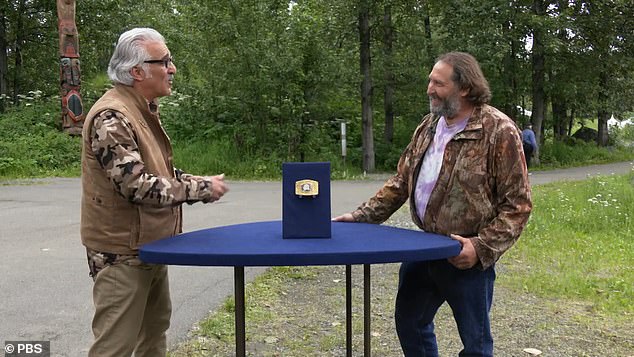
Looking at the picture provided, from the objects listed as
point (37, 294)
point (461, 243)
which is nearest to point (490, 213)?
point (461, 243)

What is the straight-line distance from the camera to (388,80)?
847 inches

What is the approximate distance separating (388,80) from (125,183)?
19.4 meters

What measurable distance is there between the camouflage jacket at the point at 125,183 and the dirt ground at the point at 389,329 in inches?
63.7

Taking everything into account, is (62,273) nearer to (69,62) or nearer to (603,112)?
(69,62)

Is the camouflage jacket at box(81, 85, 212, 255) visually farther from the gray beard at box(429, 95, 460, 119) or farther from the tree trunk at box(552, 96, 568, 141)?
the tree trunk at box(552, 96, 568, 141)

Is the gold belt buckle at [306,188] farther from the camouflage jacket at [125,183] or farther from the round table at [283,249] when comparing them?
the camouflage jacket at [125,183]

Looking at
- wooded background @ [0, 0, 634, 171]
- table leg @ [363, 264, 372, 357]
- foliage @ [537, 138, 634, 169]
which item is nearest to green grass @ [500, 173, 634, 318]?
table leg @ [363, 264, 372, 357]

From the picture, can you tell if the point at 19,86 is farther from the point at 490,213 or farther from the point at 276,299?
the point at 490,213

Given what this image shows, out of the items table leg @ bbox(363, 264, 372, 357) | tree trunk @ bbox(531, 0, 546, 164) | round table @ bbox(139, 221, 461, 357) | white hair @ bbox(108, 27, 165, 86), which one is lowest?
table leg @ bbox(363, 264, 372, 357)

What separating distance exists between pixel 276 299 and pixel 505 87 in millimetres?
18457

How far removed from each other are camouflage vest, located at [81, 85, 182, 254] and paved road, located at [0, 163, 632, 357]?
1.75 m

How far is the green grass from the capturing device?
5730mm

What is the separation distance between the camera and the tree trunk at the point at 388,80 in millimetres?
20703

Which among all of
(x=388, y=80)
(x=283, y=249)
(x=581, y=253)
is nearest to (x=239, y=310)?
(x=283, y=249)
